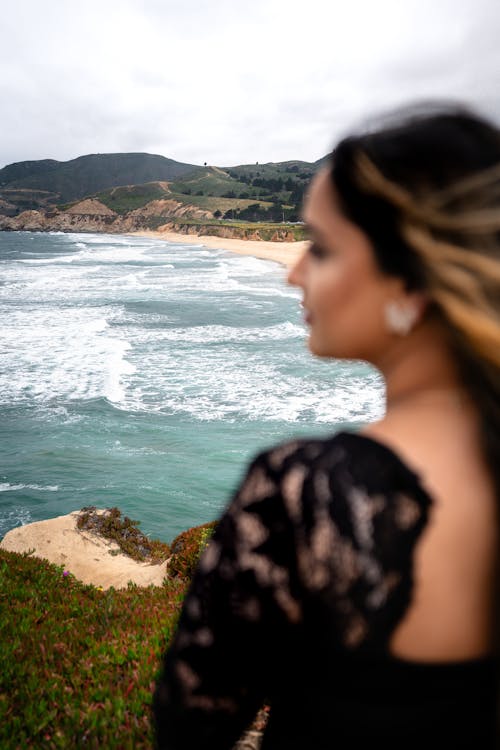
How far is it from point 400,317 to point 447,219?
185mm

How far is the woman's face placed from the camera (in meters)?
1.09

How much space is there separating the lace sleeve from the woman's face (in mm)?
296

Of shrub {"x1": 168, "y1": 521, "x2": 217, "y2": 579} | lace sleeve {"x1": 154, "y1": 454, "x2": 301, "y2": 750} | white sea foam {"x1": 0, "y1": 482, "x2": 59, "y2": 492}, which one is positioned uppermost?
lace sleeve {"x1": 154, "y1": 454, "x2": 301, "y2": 750}

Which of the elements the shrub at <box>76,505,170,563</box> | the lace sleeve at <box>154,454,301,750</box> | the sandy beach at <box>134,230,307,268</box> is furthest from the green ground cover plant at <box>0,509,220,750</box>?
the sandy beach at <box>134,230,307,268</box>

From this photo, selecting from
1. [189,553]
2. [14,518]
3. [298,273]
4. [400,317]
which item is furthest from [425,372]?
[14,518]

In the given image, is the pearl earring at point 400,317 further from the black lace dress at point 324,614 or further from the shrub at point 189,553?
the shrub at point 189,553

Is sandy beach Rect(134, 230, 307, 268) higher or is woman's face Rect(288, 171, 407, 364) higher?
sandy beach Rect(134, 230, 307, 268)

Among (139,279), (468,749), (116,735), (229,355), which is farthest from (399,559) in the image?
(139,279)

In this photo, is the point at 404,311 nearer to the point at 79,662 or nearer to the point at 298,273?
the point at 298,273

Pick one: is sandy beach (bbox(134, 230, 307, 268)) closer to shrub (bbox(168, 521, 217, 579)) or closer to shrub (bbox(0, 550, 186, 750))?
shrub (bbox(168, 521, 217, 579))

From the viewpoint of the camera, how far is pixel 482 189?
992mm

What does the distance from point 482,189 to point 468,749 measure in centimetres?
99

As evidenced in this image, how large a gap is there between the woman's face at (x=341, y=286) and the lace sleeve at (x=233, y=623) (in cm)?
30

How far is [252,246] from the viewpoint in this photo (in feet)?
321
